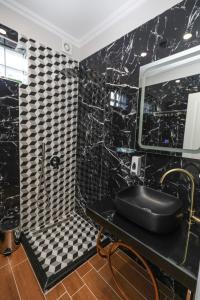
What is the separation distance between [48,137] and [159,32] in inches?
67.8

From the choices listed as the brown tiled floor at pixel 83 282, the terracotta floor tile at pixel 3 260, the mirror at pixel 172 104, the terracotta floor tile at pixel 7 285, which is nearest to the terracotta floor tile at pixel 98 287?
the brown tiled floor at pixel 83 282

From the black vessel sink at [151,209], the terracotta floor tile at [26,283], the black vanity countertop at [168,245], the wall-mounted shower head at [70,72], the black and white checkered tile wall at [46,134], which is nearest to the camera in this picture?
the black vanity countertop at [168,245]

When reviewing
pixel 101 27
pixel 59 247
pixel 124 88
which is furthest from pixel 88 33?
pixel 59 247

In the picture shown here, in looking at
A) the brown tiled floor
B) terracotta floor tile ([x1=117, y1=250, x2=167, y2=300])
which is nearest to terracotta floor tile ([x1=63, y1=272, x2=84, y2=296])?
the brown tiled floor

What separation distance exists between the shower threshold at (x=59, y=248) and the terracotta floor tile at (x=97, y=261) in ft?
0.17

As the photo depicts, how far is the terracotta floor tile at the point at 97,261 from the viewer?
64.5 inches

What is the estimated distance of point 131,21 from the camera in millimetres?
1602

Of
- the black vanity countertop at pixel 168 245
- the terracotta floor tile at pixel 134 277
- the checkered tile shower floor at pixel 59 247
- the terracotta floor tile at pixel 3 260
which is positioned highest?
the black vanity countertop at pixel 168 245

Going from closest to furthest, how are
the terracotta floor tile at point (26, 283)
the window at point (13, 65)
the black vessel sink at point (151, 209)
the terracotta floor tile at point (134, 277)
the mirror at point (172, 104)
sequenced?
the black vessel sink at point (151, 209)
the mirror at point (172, 104)
the terracotta floor tile at point (26, 283)
the terracotta floor tile at point (134, 277)
the window at point (13, 65)

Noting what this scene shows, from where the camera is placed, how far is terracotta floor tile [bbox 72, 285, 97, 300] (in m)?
1.32

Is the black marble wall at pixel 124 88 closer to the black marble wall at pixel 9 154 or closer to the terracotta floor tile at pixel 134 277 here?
the terracotta floor tile at pixel 134 277

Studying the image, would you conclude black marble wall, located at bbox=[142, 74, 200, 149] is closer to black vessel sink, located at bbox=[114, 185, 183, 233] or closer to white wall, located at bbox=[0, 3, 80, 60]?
black vessel sink, located at bbox=[114, 185, 183, 233]

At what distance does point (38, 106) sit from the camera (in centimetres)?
194

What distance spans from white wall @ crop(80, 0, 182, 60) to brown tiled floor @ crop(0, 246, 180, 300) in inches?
102
